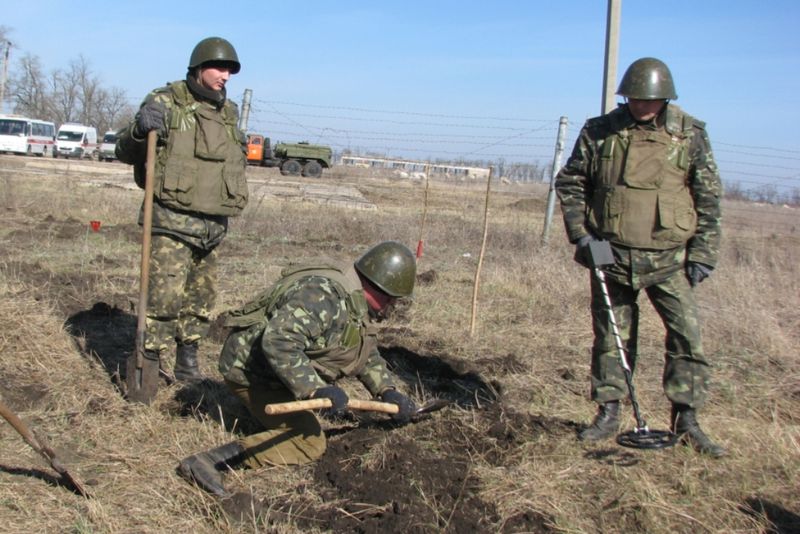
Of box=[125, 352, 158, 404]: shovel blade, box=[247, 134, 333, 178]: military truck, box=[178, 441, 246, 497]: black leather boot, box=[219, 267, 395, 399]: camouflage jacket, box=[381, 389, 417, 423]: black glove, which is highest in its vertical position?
box=[247, 134, 333, 178]: military truck

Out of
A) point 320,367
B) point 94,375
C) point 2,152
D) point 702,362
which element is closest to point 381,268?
point 320,367

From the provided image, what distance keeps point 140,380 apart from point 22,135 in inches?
1253

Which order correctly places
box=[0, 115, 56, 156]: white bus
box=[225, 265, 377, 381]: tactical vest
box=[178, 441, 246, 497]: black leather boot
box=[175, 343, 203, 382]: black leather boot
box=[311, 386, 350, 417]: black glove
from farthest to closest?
box=[0, 115, 56, 156]: white bus < box=[175, 343, 203, 382]: black leather boot < box=[225, 265, 377, 381]: tactical vest < box=[178, 441, 246, 497]: black leather boot < box=[311, 386, 350, 417]: black glove

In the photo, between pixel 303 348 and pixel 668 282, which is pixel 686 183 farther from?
pixel 303 348

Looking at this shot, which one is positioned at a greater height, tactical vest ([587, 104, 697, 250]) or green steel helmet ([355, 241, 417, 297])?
tactical vest ([587, 104, 697, 250])

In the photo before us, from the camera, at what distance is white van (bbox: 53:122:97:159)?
35094 mm

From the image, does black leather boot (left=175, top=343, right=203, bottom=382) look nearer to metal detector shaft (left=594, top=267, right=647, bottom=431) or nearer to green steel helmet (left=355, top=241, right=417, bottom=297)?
green steel helmet (left=355, top=241, right=417, bottom=297)

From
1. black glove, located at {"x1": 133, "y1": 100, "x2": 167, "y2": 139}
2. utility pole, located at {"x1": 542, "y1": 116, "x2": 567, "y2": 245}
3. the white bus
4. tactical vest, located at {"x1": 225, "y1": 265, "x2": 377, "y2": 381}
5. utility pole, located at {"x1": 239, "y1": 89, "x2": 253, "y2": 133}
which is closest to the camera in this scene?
tactical vest, located at {"x1": 225, "y1": 265, "x2": 377, "y2": 381}

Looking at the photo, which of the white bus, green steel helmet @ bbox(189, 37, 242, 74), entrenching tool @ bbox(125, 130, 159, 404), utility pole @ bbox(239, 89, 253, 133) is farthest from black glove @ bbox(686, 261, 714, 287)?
the white bus

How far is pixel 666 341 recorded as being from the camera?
3766 millimetres

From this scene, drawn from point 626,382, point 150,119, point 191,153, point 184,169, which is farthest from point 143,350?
point 626,382

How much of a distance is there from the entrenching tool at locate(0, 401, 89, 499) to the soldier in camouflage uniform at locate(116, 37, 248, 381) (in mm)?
1197

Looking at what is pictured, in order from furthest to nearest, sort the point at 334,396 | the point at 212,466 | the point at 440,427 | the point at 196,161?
1. the point at 196,161
2. the point at 440,427
3. the point at 212,466
4. the point at 334,396

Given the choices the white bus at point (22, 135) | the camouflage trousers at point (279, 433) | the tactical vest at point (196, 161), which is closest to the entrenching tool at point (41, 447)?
the camouflage trousers at point (279, 433)
